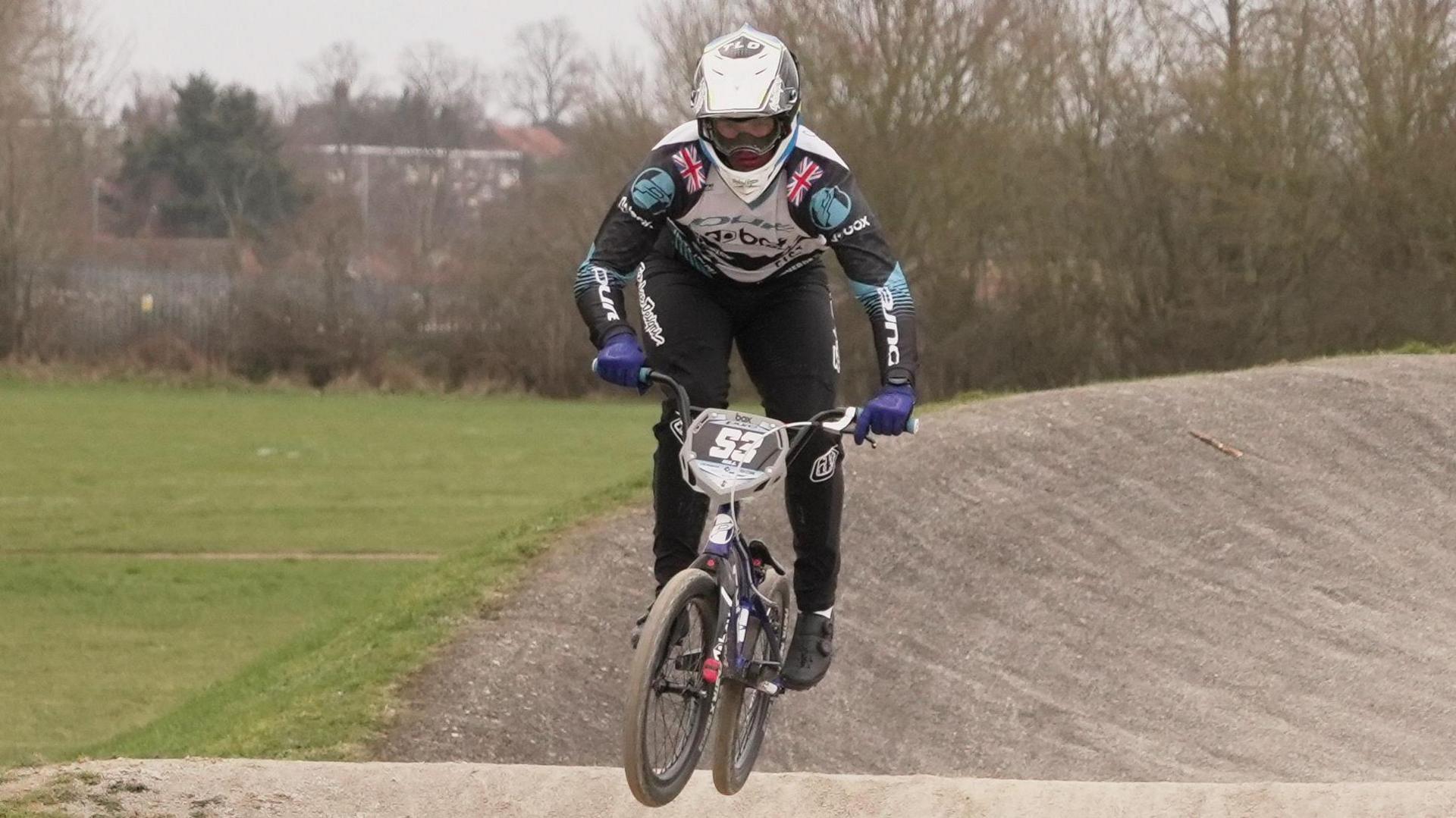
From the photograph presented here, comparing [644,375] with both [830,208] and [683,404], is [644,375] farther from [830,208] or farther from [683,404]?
[830,208]

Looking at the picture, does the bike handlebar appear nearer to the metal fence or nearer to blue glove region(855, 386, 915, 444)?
blue glove region(855, 386, 915, 444)

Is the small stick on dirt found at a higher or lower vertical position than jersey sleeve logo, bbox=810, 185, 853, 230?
lower

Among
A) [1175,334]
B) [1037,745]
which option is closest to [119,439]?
[1175,334]

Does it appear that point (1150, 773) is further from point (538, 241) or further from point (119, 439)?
point (538, 241)

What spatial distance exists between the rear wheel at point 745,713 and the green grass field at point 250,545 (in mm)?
3433

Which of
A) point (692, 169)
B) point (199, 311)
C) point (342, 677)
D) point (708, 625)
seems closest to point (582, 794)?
point (708, 625)

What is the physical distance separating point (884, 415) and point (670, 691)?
1137 millimetres

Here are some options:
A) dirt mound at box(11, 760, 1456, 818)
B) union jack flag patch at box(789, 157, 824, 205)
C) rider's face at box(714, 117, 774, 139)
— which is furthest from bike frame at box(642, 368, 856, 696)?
dirt mound at box(11, 760, 1456, 818)

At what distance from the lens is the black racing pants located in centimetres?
689

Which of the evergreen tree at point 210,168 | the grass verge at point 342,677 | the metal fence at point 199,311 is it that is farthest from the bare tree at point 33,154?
the grass verge at point 342,677

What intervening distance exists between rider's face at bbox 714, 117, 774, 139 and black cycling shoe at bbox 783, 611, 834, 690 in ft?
6.19

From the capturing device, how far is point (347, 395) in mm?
52906

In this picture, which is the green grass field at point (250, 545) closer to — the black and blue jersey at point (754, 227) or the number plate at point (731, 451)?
the black and blue jersey at point (754, 227)

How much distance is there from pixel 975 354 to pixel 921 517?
A: 31.3 metres
